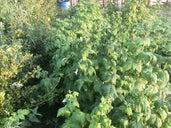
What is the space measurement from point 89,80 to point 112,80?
32 centimetres

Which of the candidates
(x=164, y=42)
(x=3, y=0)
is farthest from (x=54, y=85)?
(x=3, y=0)

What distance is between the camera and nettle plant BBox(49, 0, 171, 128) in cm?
270

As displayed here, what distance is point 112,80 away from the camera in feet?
9.75

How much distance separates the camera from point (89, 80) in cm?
322

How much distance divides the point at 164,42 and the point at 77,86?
1.28m

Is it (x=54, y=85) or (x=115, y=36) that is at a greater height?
(x=115, y=36)

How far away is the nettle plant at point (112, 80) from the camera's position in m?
2.70

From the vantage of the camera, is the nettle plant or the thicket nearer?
the nettle plant

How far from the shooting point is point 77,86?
3.31m

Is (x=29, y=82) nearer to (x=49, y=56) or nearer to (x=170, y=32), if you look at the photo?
(x=49, y=56)

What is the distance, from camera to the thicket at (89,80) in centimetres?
280

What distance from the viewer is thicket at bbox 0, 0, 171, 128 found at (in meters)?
2.80

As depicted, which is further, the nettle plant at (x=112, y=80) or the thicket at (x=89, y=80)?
the thicket at (x=89, y=80)

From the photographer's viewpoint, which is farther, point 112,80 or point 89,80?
point 89,80
